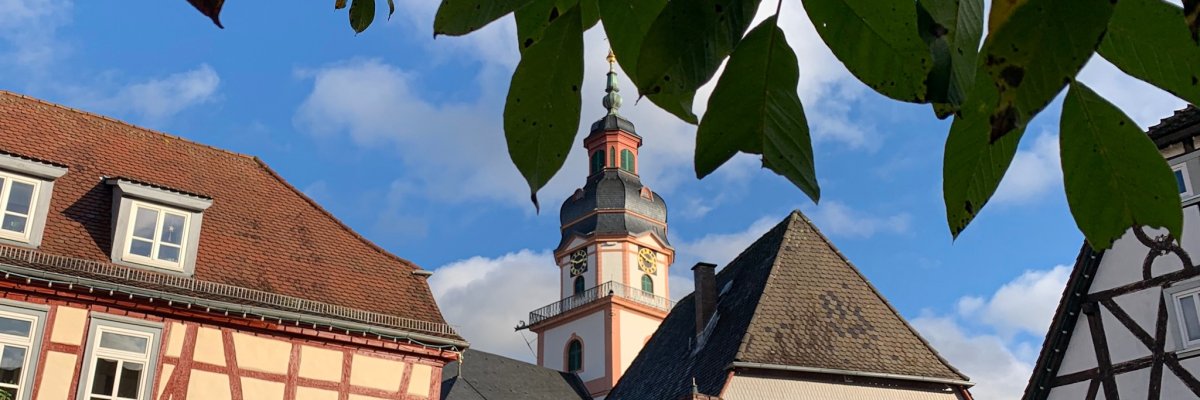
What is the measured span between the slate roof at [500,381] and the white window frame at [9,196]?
16.0 metres

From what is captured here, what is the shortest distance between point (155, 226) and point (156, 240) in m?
0.23

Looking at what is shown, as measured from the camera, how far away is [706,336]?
22594 mm

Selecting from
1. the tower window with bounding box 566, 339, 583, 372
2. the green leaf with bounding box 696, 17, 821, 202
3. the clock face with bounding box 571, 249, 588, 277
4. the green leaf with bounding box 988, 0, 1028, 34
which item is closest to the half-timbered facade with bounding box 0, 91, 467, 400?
the green leaf with bounding box 696, 17, 821, 202

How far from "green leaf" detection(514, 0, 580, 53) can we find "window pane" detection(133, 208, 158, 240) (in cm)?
1475

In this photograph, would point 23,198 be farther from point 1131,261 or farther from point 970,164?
point 970,164

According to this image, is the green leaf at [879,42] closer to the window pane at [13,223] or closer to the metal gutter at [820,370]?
the window pane at [13,223]

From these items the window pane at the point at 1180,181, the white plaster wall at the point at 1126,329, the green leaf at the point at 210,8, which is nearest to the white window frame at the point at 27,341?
the window pane at the point at 1180,181

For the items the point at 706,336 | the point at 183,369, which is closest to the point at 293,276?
the point at 183,369

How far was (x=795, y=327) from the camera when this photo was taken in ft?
68.8

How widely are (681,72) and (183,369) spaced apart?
1444 centimetres

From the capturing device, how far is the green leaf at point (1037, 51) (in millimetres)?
716

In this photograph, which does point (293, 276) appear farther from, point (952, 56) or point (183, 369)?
point (952, 56)

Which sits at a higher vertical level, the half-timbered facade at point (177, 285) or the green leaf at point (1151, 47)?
the half-timbered facade at point (177, 285)

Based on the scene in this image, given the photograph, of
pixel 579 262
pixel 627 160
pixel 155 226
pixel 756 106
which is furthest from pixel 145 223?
pixel 627 160
